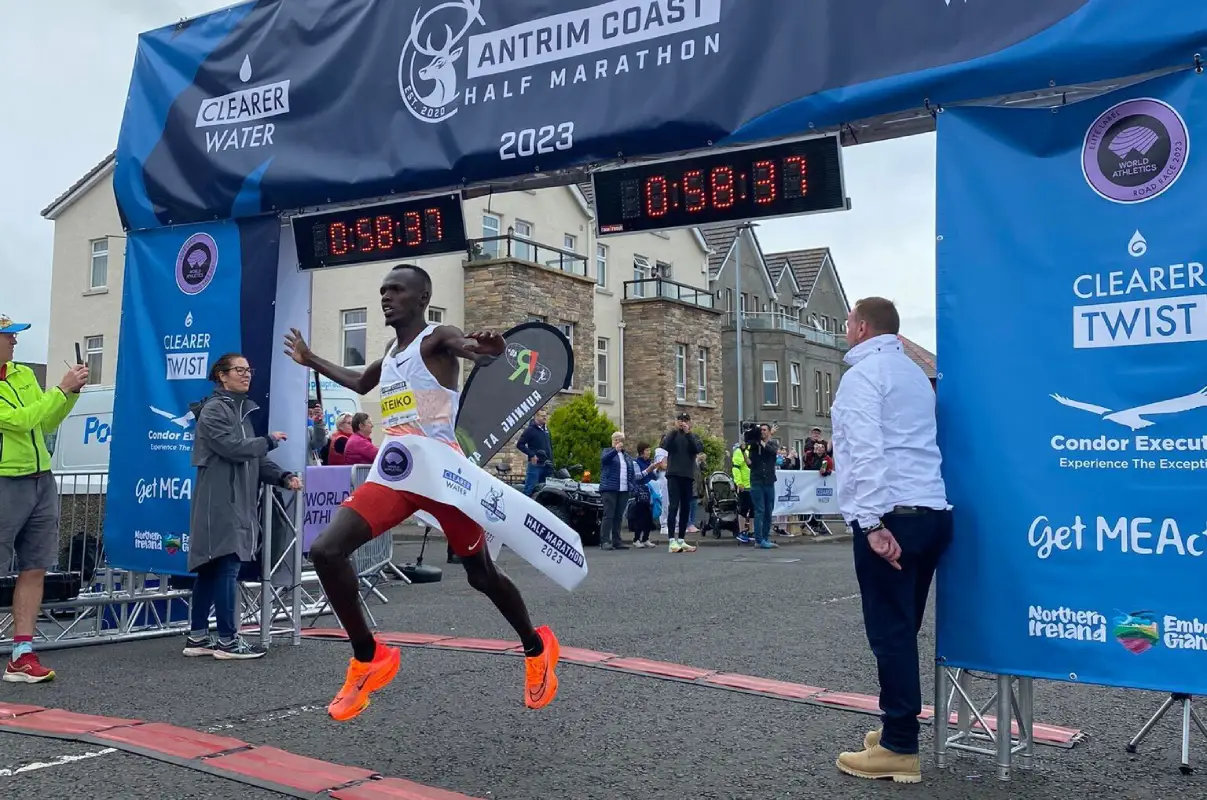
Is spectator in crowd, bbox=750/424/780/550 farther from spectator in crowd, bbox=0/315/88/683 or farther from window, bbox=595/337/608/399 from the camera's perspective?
window, bbox=595/337/608/399

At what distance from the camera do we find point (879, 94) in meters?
5.55

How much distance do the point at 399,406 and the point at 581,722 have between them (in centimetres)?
182

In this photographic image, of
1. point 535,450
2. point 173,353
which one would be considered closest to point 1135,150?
point 173,353

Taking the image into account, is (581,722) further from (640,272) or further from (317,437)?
(640,272)

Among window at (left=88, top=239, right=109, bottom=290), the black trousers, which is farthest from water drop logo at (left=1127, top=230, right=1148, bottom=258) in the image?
window at (left=88, top=239, right=109, bottom=290)

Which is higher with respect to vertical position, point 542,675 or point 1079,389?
point 1079,389

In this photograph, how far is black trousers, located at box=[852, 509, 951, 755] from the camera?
456cm

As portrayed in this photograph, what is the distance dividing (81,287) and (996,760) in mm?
36618

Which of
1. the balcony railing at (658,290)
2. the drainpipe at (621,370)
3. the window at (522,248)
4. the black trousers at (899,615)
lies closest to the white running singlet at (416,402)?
the black trousers at (899,615)

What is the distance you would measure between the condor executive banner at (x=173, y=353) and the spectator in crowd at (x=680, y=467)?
1069cm

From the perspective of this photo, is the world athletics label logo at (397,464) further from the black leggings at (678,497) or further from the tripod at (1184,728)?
the black leggings at (678,497)

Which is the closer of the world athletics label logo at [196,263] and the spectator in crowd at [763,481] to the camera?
the world athletics label logo at [196,263]

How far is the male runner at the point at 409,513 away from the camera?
5156 mm

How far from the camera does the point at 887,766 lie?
4.53 m
